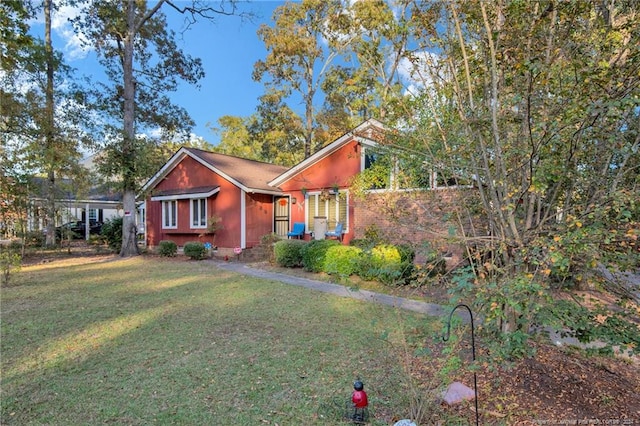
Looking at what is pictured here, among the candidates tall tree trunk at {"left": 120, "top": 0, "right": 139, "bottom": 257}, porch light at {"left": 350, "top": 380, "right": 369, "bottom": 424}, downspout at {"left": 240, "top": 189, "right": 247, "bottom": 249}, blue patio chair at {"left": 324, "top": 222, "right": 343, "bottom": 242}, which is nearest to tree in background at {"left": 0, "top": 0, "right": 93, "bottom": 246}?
tall tree trunk at {"left": 120, "top": 0, "right": 139, "bottom": 257}

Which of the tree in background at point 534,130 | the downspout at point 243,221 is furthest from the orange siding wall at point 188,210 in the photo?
the tree in background at point 534,130

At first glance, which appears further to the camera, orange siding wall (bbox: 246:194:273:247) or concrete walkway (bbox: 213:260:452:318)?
orange siding wall (bbox: 246:194:273:247)

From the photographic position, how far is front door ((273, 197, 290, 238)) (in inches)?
617

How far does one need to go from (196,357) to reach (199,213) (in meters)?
12.5

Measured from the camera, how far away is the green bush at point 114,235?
55.5 feet

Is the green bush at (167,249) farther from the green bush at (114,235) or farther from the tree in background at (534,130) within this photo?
the tree in background at (534,130)

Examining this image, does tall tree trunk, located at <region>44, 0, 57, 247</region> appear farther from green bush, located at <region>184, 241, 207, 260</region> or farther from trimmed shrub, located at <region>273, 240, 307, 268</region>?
trimmed shrub, located at <region>273, 240, 307, 268</region>

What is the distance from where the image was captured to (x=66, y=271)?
10875 millimetres

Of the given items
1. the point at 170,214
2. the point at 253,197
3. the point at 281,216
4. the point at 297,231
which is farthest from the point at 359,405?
the point at 170,214

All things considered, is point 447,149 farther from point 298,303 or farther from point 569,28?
point 298,303

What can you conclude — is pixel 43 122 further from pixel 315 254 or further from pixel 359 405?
pixel 359 405

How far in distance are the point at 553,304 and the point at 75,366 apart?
16.5 ft

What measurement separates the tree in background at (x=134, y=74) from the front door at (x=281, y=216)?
6.14 meters

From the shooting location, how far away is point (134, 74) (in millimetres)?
16781
